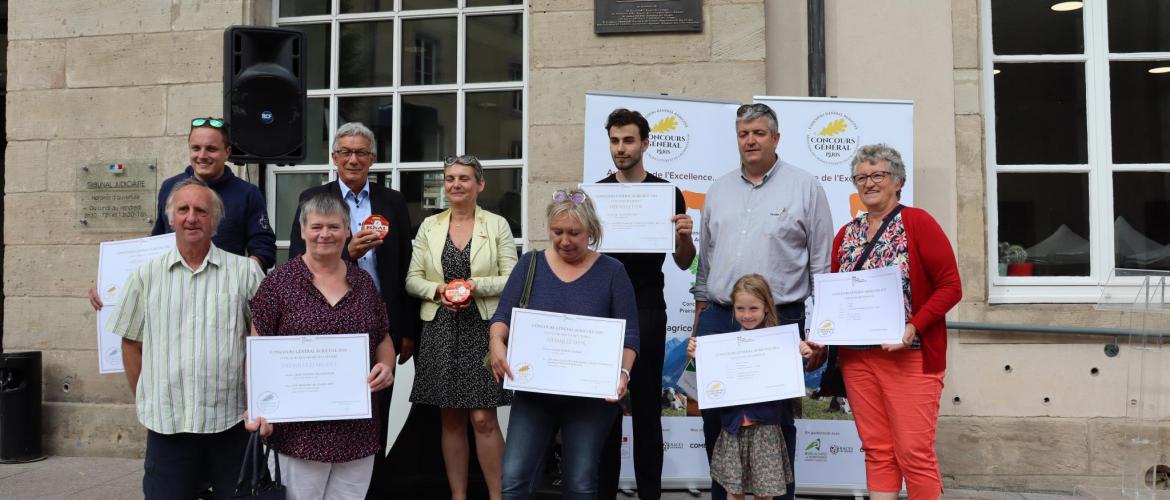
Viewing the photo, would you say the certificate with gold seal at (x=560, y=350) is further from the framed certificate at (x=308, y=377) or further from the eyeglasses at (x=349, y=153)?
the eyeglasses at (x=349, y=153)

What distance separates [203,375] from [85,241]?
4096 mm

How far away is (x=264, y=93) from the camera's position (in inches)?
191

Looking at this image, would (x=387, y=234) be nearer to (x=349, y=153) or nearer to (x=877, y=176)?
(x=349, y=153)

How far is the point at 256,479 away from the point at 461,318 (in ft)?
4.82

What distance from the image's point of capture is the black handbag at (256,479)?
3.13 metres

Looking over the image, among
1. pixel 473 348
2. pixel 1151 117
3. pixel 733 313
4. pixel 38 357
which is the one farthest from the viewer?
pixel 38 357

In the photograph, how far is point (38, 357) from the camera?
21.3 ft

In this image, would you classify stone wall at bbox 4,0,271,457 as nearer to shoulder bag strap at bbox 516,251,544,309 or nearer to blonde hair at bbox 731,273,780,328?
shoulder bag strap at bbox 516,251,544,309

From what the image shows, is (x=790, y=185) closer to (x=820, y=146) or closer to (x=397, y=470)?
(x=820, y=146)

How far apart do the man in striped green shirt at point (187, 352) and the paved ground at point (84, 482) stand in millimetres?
2525

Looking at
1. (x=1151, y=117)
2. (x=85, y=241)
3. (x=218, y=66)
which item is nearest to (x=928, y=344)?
(x=1151, y=117)

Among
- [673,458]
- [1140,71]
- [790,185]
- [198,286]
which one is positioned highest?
[1140,71]

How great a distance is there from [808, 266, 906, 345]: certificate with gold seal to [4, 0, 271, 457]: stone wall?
187 inches

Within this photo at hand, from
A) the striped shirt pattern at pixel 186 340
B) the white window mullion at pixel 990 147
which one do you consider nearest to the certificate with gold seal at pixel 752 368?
the striped shirt pattern at pixel 186 340
